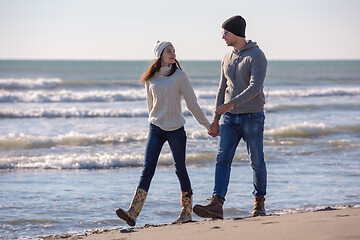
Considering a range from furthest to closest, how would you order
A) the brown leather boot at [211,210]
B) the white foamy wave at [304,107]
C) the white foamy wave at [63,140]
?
the white foamy wave at [304,107]
the white foamy wave at [63,140]
the brown leather boot at [211,210]

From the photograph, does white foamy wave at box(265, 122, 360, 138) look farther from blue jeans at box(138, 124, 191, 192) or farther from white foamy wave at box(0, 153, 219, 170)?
blue jeans at box(138, 124, 191, 192)

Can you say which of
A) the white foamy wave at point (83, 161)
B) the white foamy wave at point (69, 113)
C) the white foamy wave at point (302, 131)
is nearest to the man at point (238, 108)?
the white foamy wave at point (83, 161)

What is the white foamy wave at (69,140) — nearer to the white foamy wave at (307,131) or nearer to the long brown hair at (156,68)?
the white foamy wave at (307,131)

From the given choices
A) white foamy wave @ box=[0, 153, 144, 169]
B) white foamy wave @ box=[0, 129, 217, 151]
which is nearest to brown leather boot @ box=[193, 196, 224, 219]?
white foamy wave @ box=[0, 153, 144, 169]

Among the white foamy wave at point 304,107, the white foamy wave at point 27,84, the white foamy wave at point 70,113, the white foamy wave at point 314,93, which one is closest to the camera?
the white foamy wave at point 70,113

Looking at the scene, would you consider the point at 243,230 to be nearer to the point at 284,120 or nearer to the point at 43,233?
the point at 43,233

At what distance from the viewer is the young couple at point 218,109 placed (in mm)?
5348

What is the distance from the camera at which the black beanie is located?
5.39 m

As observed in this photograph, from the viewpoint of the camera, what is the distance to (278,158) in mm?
11102

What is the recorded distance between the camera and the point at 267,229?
14.5 ft

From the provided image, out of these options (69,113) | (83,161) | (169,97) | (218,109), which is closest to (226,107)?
(218,109)

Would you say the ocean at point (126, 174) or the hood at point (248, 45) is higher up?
the hood at point (248, 45)

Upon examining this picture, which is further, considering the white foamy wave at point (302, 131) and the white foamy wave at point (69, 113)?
the white foamy wave at point (69, 113)

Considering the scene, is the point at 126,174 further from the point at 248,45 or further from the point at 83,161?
the point at 248,45
